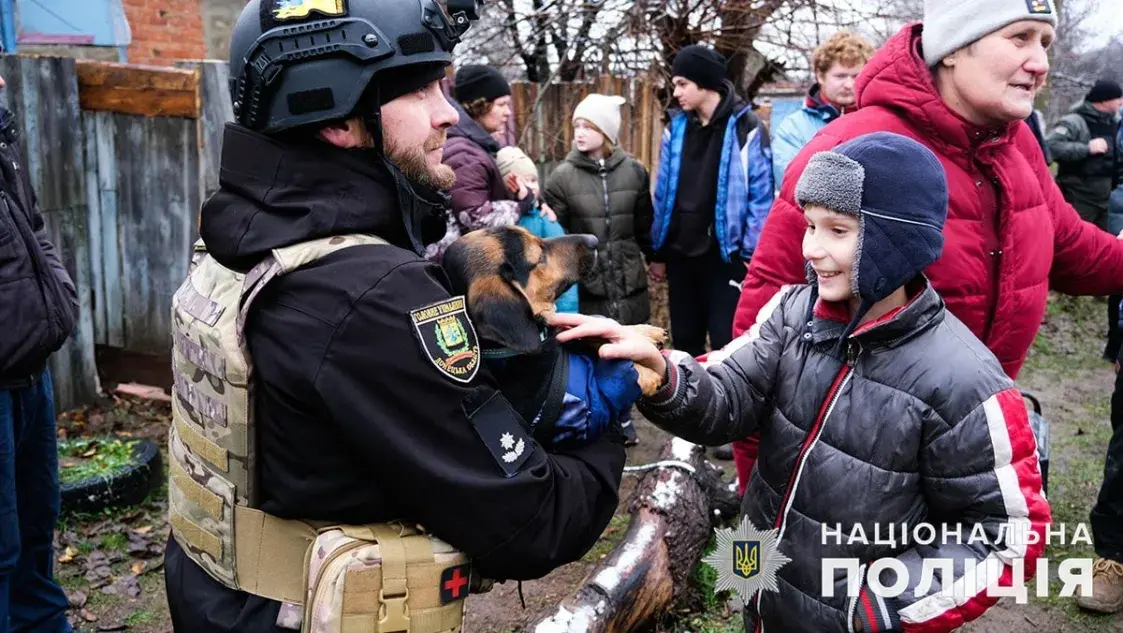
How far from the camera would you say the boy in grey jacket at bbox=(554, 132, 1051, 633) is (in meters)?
2.27

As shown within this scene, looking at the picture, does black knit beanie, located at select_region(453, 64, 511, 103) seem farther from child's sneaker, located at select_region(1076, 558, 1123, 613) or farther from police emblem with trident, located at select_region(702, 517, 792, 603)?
child's sneaker, located at select_region(1076, 558, 1123, 613)

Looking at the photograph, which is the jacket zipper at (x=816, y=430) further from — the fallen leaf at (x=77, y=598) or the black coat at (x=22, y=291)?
the fallen leaf at (x=77, y=598)

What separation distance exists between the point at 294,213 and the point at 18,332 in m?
2.07

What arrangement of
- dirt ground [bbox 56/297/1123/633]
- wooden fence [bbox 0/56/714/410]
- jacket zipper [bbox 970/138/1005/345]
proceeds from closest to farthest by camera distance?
jacket zipper [bbox 970/138/1005/345], dirt ground [bbox 56/297/1123/633], wooden fence [bbox 0/56/714/410]

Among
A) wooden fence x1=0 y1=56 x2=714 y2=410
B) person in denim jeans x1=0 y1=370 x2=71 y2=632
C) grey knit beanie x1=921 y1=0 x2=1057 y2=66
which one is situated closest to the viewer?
grey knit beanie x1=921 y1=0 x2=1057 y2=66

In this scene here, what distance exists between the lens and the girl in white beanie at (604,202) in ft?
22.1

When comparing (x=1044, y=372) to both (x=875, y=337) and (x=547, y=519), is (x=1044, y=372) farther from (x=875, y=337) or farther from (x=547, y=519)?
(x=547, y=519)

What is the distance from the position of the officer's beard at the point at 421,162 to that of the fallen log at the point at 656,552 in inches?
82.8

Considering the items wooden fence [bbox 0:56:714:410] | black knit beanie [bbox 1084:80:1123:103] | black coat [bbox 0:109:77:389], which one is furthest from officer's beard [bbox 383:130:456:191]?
black knit beanie [bbox 1084:80:1123:103]

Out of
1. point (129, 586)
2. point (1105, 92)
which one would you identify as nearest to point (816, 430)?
point (129, 586)

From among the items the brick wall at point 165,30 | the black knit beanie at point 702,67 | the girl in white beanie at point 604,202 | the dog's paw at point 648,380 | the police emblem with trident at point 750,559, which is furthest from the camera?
the brick wall at point 165,30

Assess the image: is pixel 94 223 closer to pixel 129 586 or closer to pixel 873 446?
pixel 129 586

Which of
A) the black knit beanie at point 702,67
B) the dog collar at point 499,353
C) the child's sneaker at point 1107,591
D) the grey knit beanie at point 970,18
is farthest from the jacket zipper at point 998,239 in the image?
the black knit beanie at point 702,67

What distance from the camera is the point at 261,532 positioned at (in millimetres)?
1959
